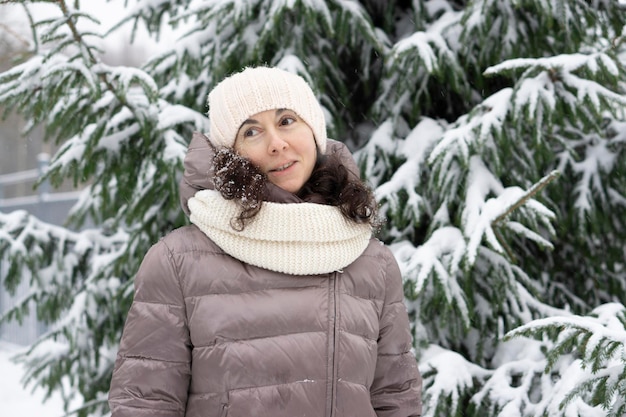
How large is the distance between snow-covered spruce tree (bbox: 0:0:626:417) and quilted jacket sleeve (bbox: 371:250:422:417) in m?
0.61

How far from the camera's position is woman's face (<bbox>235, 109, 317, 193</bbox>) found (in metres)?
1.69

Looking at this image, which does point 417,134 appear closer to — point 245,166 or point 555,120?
point 555,120

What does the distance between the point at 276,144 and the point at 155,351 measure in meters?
0.58

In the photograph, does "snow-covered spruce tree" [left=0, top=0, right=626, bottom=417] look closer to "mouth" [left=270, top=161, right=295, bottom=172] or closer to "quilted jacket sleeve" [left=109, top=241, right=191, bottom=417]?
"mouth" [left=270, top=161, right=295, bottom=172]

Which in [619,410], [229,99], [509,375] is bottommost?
[509,375]

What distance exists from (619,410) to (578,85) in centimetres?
133

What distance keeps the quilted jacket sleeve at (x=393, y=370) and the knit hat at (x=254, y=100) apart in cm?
50

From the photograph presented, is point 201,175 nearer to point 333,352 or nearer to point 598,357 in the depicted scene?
point 333,352

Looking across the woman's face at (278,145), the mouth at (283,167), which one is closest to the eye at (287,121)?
the woman's face at (278,145)

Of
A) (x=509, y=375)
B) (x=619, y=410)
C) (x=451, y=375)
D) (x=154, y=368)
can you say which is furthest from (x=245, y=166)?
(x=509, y=375)

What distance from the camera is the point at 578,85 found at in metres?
2.57

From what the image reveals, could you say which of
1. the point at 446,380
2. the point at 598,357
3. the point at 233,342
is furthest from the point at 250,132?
the point at 446,380

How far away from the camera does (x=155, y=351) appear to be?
152 cm

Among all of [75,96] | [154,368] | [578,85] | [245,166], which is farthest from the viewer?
[75,96]
